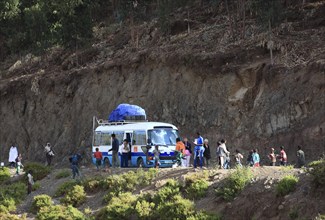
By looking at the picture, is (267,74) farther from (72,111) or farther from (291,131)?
(72,111)

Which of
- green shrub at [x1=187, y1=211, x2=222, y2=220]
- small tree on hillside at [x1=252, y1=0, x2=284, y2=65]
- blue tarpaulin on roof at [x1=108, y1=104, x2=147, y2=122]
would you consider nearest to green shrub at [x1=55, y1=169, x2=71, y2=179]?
blue tarpaulin on roof at [x1=108, y1=104, x2=147, y2=122]

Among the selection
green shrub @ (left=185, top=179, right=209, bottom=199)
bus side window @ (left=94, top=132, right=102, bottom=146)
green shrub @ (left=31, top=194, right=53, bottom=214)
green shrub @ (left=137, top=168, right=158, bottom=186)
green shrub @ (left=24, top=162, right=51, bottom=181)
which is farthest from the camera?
bus side window @ (left=94, top=132, right=102, bottom=146)

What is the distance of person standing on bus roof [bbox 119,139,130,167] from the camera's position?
29.8 meters

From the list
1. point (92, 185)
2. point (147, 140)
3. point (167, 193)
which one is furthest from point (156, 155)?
point (167, 193)

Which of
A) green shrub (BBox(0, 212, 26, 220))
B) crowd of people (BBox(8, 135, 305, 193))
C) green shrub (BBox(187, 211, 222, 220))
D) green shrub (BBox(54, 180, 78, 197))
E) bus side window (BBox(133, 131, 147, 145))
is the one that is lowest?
green shrub (BBox(0, 212, 26, 220))

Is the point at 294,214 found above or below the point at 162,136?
below

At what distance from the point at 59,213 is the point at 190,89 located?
52.4 feet

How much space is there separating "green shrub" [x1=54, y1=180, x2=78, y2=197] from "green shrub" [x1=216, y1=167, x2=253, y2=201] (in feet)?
28.7

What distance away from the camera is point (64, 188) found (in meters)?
28.1

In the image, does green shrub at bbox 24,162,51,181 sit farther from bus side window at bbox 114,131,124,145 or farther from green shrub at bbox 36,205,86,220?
green shrub at bbox 36,205,86,220

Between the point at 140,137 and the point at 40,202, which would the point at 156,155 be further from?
the point at 40,202

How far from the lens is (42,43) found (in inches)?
2005

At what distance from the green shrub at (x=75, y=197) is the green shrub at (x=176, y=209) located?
18.4 feet

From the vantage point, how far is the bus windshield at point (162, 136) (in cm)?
2992
